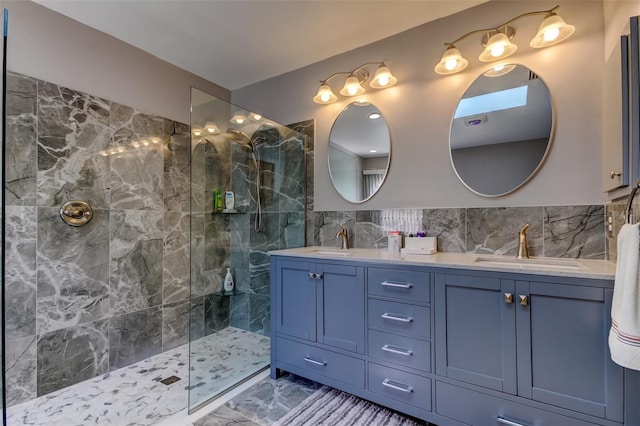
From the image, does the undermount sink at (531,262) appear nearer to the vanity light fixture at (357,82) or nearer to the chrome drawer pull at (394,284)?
the chrome drawer pull at (394,284)

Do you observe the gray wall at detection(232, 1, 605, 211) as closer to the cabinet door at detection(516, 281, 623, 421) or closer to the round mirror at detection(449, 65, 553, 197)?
the round mirror at detection(449, 65, 553, 197)

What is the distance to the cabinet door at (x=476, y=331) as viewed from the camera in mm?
1390

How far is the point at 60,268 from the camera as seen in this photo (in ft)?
6.52

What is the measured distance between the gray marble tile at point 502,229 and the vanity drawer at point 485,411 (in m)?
0.85

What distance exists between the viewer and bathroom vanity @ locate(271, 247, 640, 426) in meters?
1.24

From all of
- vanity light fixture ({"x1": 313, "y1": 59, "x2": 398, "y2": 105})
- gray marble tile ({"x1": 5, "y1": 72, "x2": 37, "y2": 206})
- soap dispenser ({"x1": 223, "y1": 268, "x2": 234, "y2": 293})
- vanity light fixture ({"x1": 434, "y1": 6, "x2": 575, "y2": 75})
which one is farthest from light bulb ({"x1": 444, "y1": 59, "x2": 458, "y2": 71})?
gray marble tile ({"x1": 5, "y1": 72, "x2": 37, "y2": 206})

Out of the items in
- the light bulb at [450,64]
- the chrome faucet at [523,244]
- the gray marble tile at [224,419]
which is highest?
the light bulb at [450,64]

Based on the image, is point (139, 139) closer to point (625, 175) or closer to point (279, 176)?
point (279, 176)

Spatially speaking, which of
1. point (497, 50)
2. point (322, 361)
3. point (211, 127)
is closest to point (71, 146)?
point (211, 127)

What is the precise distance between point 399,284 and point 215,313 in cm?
183

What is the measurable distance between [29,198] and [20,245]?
0.98 ft

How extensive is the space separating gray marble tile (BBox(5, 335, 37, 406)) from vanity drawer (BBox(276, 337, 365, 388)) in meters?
1.55

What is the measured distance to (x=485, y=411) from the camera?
1425 mm

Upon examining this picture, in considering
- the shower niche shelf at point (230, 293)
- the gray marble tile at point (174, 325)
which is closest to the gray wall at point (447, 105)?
the shower niche shelf at point (230, 293)
